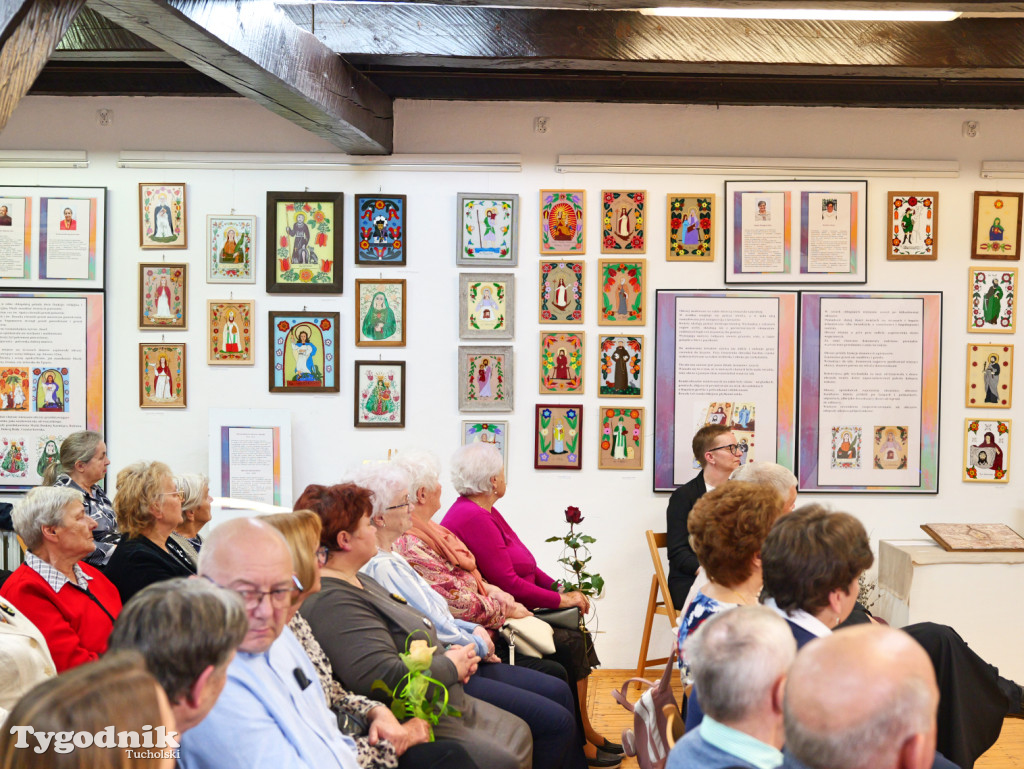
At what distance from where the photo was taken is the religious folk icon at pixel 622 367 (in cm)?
545

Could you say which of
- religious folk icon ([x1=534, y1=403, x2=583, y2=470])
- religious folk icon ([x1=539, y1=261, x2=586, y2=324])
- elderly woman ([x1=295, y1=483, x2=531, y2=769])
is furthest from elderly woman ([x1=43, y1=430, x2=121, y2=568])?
religious folk icon ([x1=539, y1=261, x2=586, y2=324])

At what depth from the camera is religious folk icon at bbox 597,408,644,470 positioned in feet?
A: 17.9

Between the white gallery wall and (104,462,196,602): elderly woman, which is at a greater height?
the white gallery wall

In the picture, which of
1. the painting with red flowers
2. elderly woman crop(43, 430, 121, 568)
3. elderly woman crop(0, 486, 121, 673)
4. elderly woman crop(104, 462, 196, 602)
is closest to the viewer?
elderly woman crop(0, 486, 121, 673)

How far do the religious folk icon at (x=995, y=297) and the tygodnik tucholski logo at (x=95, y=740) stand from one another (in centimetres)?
529

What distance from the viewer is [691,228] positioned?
214 inches

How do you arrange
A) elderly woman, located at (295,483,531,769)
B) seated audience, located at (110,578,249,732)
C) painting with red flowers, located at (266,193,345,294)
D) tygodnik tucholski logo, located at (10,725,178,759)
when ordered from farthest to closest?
1. painting with red flowers, located at (266,193,345,294)
2. elderly woman, located at (295,483,531,769)
3. seated audience, located at (110,578,249,732)
4. tygodnik tucholski logo, located at (10,725,178,759)

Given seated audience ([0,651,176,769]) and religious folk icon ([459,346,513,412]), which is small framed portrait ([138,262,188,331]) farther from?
seated audience ([0,651,176,769])

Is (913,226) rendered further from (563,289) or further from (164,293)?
(164,293)

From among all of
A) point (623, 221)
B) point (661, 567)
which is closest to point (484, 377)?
point (623, 221)

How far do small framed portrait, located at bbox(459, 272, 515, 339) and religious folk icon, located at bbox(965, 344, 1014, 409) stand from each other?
2668mm

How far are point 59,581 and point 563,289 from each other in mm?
3097

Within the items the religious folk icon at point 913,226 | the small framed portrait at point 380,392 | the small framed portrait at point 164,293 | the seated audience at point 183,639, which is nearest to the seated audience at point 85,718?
the seated audience at point 183,639

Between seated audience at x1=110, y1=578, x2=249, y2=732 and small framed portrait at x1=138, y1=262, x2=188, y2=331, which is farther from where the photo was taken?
Answer: small framed portrait at x1=138, y1=262, x2=188, y2=331
